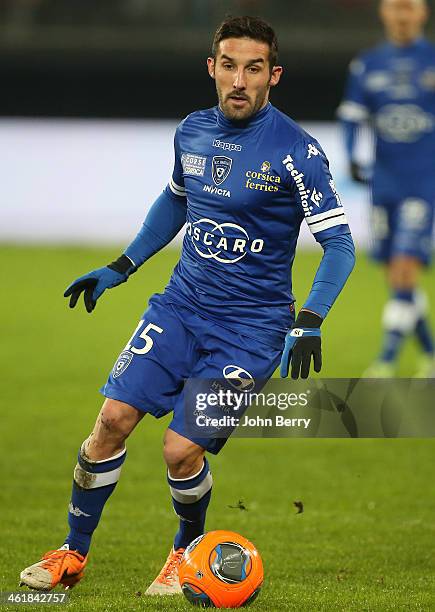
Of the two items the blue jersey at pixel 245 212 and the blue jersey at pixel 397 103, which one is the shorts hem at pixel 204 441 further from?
the blue jersey at pixel 397 103

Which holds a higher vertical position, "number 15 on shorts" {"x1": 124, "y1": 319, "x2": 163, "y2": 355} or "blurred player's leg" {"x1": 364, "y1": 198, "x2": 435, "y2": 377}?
"number 15 on shorts" {"x1": 124, "y1": 319, "x2": 163, "y2": 355}

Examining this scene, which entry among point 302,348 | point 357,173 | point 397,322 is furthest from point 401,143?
point 302,348

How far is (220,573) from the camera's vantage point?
4484 millimetres

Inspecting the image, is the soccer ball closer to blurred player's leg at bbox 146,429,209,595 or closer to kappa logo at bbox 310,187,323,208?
blurred player's leg at bbox 146,429,209,595

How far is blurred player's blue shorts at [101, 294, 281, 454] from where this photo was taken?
4.79m

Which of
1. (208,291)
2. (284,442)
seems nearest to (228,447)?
(284,442)

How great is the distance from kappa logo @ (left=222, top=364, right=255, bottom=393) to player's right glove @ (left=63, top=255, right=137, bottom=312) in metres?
0.63

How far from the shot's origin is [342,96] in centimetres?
1919

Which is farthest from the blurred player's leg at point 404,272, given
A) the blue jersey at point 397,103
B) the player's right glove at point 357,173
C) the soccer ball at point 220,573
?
the soccer ball at point 220,573

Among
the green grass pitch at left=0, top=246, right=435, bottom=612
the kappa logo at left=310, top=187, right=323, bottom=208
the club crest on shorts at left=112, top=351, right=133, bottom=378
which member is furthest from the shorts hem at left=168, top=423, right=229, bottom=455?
the kappa logo at left=310, top=187, right=323, bottom=208

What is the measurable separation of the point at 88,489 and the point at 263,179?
1.35 meters

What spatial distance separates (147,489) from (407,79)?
540 centimetres

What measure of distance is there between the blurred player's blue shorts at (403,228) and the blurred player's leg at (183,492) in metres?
5.71

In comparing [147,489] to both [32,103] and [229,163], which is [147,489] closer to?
[229,163]
